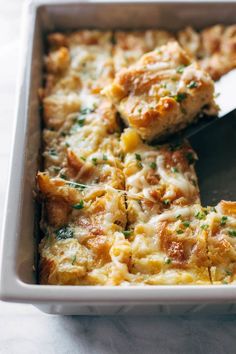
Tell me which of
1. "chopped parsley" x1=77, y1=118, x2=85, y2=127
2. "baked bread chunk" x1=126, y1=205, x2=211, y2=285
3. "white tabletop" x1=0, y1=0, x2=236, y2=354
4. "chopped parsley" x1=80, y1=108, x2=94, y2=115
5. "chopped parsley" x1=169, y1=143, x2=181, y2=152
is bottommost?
"white tabletop" x1=0, y1=0, x2=236, y2=354

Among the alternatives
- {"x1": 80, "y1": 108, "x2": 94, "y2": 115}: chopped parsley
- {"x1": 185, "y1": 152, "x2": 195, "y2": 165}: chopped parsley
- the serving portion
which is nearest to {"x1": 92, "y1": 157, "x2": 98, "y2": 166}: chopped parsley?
the serving portion

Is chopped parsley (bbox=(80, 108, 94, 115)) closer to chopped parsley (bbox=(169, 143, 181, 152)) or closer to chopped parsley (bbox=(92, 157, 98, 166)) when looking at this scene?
chopped parsley (bbox=(92, 157, 98, 166))

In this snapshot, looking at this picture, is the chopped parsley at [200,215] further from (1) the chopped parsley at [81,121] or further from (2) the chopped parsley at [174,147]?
(1) the chopped parsley at [81,121]

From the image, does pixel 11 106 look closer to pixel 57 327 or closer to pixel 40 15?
pixel 40 15

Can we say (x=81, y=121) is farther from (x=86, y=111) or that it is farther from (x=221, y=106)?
(x=221, y=106)

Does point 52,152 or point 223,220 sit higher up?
point 52,152

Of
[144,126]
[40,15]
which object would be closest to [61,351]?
[144,126]

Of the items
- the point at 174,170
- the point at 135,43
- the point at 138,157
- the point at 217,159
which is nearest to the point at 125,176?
the point at 138,157
